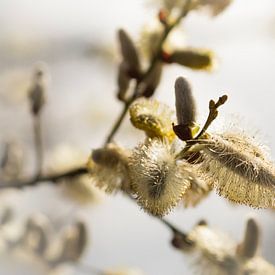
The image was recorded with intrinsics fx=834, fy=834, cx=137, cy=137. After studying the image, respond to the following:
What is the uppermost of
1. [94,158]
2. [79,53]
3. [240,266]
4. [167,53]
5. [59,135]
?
[167,53]

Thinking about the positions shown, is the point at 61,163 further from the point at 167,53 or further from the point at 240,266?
the point at 240,266

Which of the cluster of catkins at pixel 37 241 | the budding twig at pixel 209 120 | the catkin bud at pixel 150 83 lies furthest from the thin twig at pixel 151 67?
the cluster of catkins at pixel 37 241

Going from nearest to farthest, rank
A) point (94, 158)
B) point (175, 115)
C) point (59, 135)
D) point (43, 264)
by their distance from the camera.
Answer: point (175, 115) < point (94, 158) < point (43, 264) < point (59, 135)

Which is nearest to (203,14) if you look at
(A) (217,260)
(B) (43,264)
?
(A) (217,260)

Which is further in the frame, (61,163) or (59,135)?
(59,135)

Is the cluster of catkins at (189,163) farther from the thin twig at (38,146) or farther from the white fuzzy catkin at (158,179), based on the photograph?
the thin twig at (38,146)

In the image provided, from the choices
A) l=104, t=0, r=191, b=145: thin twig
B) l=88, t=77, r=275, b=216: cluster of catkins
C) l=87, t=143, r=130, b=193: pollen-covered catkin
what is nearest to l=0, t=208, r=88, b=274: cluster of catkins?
l=104, t=0, r=191, b=145: thin twig
